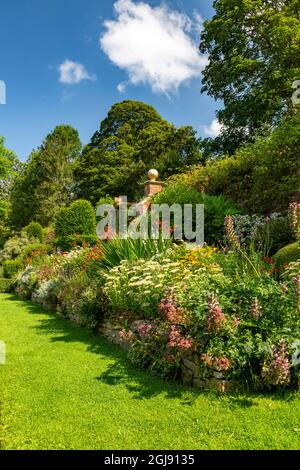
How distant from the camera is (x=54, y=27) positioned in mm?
8320

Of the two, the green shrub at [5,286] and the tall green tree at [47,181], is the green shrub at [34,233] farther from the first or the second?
the tall green tree at [47,181]

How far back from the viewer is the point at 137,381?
3836mm

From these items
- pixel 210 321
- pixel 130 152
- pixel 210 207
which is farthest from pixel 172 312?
pixel 130 152

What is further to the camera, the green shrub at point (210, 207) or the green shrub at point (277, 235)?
the green shrub at point (210, 207)

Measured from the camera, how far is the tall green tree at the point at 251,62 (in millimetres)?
14125

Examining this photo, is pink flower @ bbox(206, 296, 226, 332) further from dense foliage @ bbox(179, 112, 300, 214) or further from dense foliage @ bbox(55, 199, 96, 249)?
dense foliage @ bbox(55, 199, 96, 249)

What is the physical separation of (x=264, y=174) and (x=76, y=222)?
7.07 metres

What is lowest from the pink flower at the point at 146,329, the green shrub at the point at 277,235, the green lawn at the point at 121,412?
the green lawn at the point at 121,412

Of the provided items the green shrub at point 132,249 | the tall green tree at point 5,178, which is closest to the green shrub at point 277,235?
the green shrub at point 132,249

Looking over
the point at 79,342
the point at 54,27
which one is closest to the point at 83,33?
the point at 54,27

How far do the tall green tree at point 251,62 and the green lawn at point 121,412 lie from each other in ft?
41.8

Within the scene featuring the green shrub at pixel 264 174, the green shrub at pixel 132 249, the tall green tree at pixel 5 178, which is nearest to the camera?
the green shrub at pixel 132 249

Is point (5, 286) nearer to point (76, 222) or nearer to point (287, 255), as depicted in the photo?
point (76, 222)

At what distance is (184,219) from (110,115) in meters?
20.9
